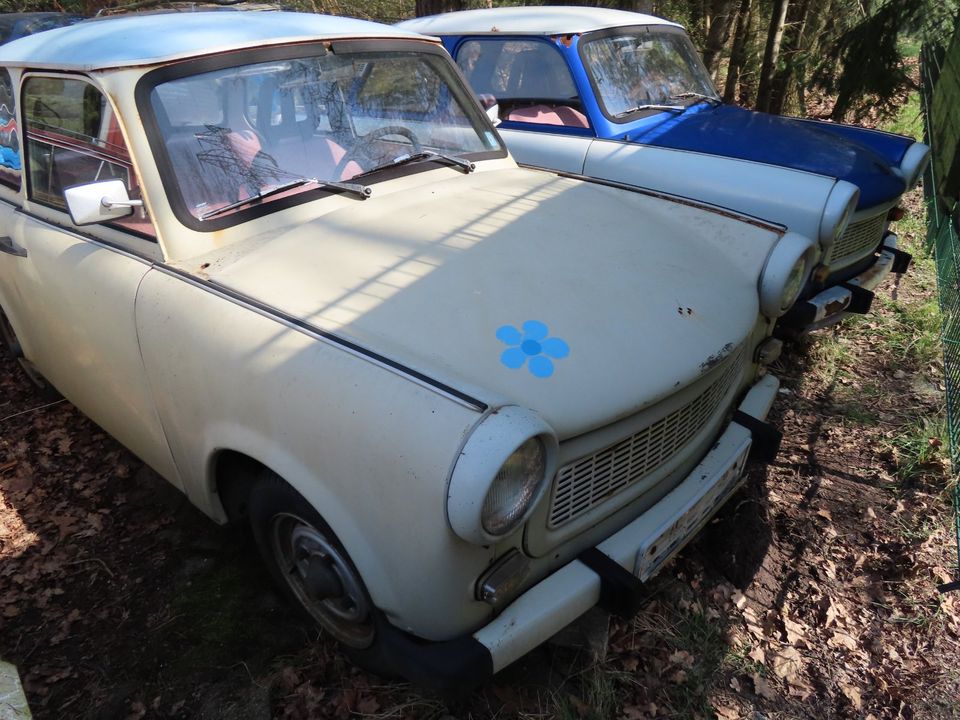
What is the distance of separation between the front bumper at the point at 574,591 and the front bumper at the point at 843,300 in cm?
118

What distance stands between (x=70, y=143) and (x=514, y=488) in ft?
7.54

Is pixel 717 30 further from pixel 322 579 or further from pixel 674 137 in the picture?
pixel 322 579

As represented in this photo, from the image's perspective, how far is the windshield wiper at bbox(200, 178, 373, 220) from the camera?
7.86 ft

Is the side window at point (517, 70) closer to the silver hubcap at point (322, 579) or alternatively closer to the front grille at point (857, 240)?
the front grille at point (857, 240)

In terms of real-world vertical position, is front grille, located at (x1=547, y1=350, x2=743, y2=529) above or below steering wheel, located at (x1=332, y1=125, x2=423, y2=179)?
below

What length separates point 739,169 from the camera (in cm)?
391

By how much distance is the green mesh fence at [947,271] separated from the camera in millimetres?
3252

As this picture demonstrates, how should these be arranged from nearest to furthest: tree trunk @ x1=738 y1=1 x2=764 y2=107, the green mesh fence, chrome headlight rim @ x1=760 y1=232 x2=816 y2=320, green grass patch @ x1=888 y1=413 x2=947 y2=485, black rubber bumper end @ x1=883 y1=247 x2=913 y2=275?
chrome headlight rim @ x1=760 y1=232 x2=816 y2=320 < green grass patch @ x1=888 y1=413 x2=947 y2=485 < the green mesh fence < black rubber bumper end @ x1=883 y1=247 x2=913 y2=275 < tree trunk @ x1=738 y1=1 x2=764 y2=107

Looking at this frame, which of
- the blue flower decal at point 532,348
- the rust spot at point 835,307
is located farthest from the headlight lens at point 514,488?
the rust spot at point 835,307

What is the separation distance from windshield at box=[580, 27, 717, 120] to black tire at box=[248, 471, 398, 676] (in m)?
3.47

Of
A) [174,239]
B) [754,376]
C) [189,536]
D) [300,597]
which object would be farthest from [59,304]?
[754,376]

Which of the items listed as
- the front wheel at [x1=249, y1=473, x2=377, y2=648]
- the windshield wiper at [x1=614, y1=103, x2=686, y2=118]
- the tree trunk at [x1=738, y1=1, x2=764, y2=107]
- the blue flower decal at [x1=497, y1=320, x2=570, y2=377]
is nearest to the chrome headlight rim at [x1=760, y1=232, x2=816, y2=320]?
the blue flower decal at [x1=497, y1=320, x2=570, y2=377]

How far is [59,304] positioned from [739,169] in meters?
3.47

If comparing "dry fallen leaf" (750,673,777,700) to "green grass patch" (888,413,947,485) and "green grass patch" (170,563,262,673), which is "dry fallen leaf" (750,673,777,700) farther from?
"green grass patch" (170,563,262,673)
